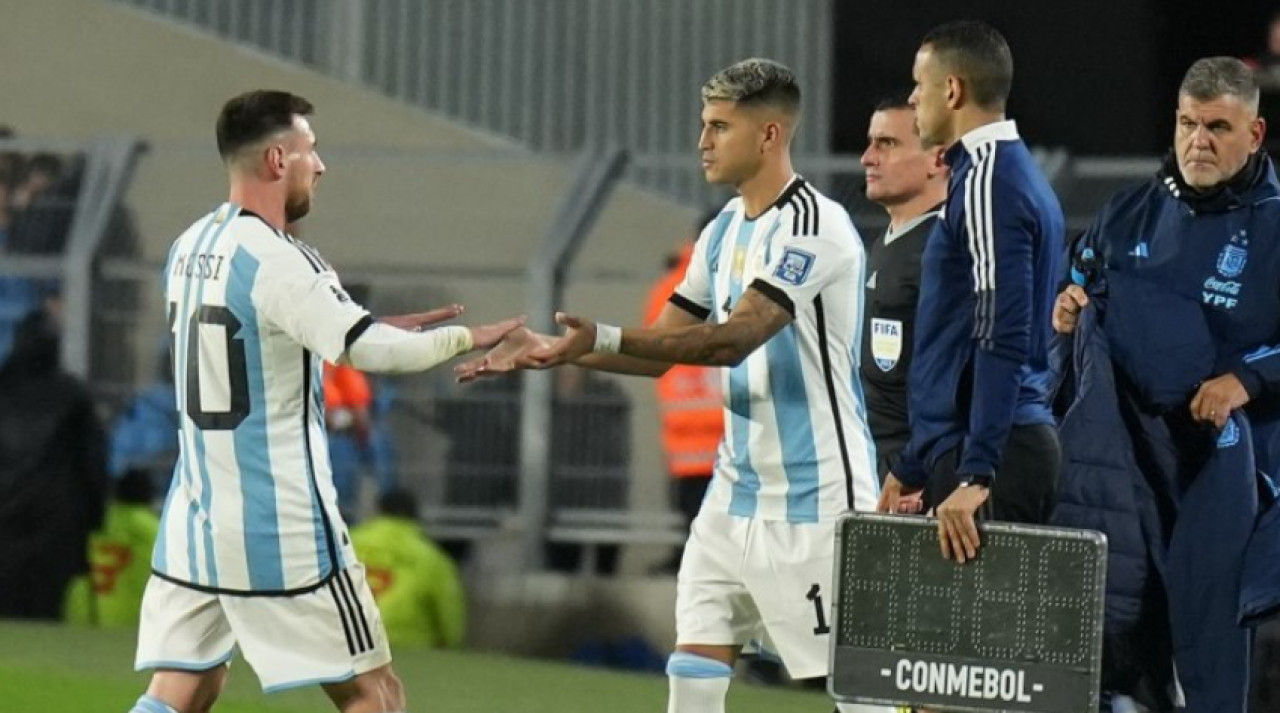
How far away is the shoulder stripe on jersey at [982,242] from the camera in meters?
6.26

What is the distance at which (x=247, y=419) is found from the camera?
6.45 meters

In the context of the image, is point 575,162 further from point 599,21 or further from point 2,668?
point 599,21

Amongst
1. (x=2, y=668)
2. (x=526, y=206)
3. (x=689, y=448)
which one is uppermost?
(x=526, y=206)

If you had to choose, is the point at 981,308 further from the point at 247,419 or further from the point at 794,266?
the point at 247,419

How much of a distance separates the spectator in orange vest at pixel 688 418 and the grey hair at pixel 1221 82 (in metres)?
4.14

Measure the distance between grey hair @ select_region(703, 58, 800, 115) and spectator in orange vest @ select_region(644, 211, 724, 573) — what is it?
4.07 m

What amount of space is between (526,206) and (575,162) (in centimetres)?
29

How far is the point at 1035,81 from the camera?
16.2 m

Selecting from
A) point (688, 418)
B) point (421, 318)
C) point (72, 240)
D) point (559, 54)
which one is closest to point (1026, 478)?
point (421, 318)

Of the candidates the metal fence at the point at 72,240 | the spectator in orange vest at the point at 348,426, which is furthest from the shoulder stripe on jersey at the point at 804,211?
the metal fence at the point at 72,240

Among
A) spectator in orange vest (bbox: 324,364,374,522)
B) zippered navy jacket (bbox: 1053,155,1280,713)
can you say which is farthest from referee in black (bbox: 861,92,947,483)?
spectator in orange vest (bbox: 324,364,374,522)

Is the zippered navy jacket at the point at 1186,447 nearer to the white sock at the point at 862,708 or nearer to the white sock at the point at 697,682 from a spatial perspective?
the white sock at the point at 862,708

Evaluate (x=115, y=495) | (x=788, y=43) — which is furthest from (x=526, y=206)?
(x=788, y=43)

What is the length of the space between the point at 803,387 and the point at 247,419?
1.37 metres
